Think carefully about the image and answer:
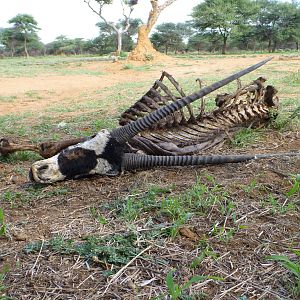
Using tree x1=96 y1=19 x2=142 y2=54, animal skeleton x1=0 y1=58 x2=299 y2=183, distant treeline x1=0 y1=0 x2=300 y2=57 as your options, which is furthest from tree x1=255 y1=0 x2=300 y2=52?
animal skeleton x1=0 y1=58 x2=299 y2=183

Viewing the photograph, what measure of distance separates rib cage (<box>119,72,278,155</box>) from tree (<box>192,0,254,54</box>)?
26.4 m

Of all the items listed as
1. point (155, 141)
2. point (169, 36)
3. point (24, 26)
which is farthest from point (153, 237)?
point (24, 26)

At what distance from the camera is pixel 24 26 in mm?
37500

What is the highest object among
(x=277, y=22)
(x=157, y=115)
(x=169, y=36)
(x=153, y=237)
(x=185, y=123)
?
(x=277, y=22)

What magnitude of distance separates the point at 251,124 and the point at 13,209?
96.4 inches

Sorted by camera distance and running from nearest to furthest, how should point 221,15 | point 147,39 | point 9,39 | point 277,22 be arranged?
point 147,39 < point 221,15 < point 277,22 < point 9,39

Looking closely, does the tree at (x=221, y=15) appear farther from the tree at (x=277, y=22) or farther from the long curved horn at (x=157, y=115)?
the long curved horn at (x=157, y=115)

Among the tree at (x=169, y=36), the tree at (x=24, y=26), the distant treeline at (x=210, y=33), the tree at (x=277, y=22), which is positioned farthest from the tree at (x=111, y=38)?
the tree at (x=277, y=22)

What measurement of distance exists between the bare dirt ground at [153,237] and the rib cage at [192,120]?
0.31 metres

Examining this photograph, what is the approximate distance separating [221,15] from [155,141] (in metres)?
28.5

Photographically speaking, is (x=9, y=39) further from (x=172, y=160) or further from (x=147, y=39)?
(x=172, y=160)

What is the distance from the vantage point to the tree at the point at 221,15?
29.3 meters

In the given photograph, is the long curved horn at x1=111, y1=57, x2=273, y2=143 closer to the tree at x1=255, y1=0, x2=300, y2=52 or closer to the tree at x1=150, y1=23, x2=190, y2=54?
the tree at x1=255, y1=0, x2=300, y2=52

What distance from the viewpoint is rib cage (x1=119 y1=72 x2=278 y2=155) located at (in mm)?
3006
